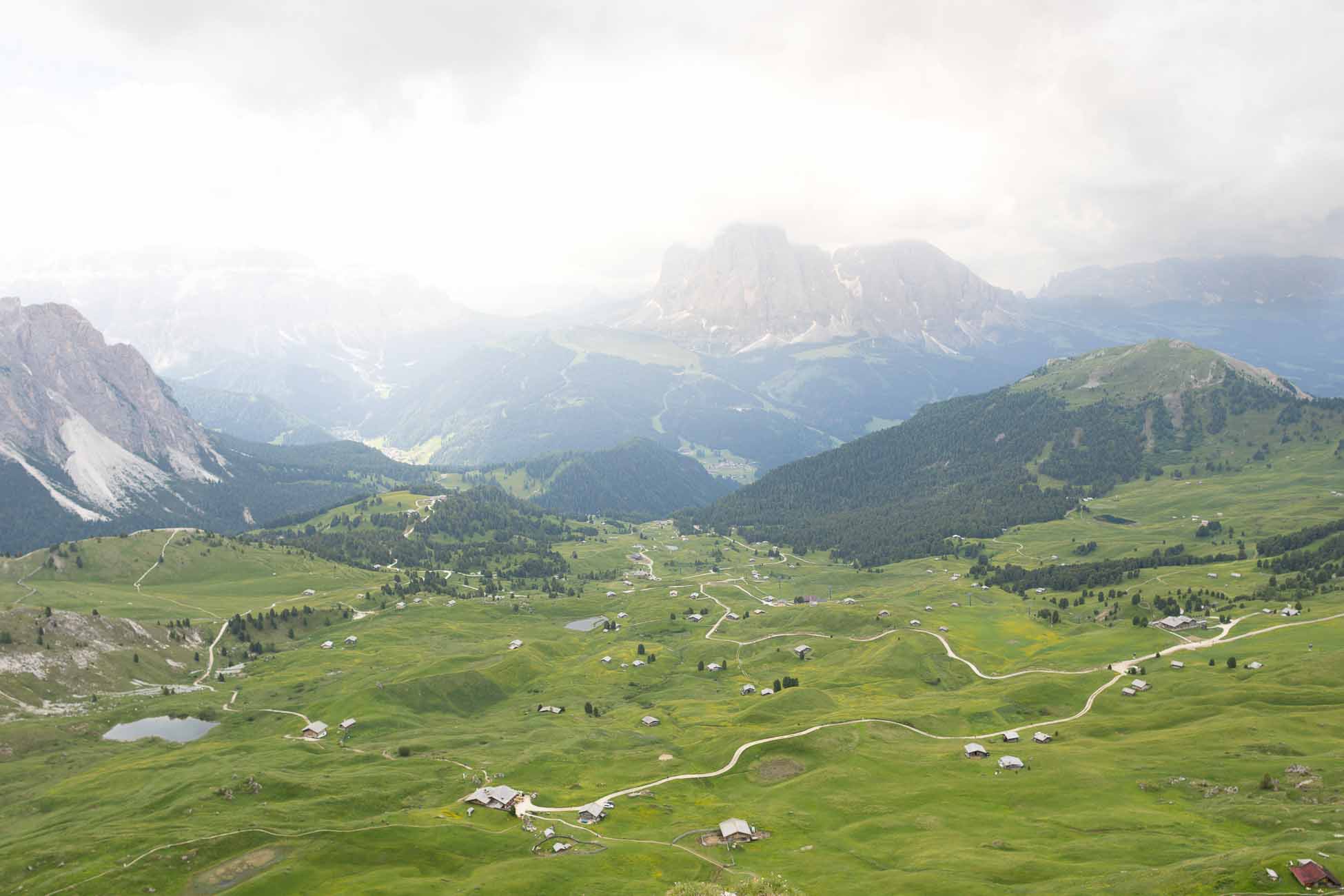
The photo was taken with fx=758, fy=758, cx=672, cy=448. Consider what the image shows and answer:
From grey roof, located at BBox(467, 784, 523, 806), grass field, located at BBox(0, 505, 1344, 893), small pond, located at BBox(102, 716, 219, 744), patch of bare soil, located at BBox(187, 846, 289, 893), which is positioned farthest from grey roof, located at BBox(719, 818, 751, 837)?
small pond, located at BBox(102, 716, 219, 744)

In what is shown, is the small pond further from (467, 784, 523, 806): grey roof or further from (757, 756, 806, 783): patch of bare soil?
(757, 756, 806, 783): patch of bare soil

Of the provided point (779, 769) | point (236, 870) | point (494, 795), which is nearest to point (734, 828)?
point (779, 769)

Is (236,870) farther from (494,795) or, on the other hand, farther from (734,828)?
(734,828)

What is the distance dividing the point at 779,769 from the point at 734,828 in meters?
→ 31.7

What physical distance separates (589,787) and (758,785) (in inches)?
1103

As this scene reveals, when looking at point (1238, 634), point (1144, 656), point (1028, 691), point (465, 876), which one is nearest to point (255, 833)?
point (465, 876)

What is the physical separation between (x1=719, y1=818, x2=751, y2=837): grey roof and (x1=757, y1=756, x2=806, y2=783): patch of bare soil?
85.3ft

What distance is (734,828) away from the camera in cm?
10181

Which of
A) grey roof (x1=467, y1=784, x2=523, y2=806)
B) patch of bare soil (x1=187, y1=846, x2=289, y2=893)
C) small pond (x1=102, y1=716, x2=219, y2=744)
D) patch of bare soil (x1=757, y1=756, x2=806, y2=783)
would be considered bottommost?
patch of bare soil (x1=757, y1=756, x2=806, y2=783)

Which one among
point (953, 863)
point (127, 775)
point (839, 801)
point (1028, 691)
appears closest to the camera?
point (953, 863)

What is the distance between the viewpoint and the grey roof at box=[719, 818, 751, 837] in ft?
332

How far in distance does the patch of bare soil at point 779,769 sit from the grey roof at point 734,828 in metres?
26.0

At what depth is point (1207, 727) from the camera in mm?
125250

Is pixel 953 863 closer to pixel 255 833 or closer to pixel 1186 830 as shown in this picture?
pixel 1186 830
